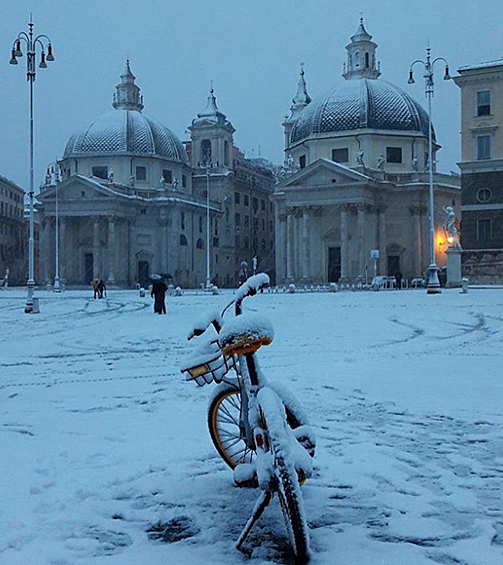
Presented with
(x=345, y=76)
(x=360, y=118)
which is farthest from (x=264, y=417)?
(x=345, y=76)

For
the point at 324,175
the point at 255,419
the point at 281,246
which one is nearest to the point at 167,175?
the point at 281,246

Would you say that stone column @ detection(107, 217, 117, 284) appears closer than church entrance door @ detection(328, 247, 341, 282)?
No

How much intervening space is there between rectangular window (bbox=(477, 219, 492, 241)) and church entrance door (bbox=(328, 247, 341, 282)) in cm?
2285

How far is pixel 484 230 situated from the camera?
5378 centimetres

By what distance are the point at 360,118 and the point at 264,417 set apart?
240 feet

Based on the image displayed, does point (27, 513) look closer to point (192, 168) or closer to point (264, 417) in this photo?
point (264, 417)

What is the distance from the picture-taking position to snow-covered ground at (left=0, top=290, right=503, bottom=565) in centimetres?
455

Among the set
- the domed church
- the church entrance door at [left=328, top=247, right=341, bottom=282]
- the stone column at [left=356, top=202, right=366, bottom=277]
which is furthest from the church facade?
the stone column at [left=356, top=202, right=366, bottom=277]

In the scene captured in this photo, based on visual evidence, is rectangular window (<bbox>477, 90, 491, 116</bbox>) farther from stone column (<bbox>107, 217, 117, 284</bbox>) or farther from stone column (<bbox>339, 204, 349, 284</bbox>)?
stone column (<bbox>107, 217, 117, 284</bbox>)

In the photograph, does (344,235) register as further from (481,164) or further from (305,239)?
(481,164)

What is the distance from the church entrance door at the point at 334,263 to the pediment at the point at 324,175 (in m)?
7.20

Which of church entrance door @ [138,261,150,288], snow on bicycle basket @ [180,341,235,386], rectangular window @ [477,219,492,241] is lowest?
snow on bicycle basket @ [180,341,235,386]

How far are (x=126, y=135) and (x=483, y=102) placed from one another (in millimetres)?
44339

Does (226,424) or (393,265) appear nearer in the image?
(226,424)
